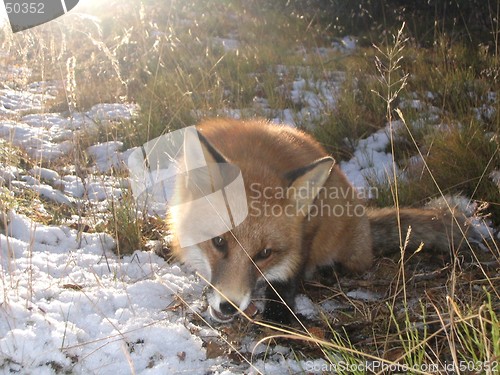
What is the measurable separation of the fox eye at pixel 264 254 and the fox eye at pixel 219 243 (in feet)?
0.67

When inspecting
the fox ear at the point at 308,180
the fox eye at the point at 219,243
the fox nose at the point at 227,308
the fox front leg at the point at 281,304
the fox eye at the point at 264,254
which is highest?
the fox ear at the point at 308,180

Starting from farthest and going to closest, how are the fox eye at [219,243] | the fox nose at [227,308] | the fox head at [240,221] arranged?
1. the fox eye at [219,243]
2. the fox head at [240,221]
3. the fox nose at [227,308]

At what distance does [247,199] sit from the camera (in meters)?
2.87

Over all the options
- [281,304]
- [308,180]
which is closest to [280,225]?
[308,180]

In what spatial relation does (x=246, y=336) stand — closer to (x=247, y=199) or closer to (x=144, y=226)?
(x=247, y=199)

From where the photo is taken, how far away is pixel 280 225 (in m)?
2.97

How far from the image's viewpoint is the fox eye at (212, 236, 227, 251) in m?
2.86

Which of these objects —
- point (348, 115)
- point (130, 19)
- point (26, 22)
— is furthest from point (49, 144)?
point (130, 19)

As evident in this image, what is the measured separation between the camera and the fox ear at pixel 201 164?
8.86ft

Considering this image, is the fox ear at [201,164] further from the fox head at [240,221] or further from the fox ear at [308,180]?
the fox ear at [308,180]

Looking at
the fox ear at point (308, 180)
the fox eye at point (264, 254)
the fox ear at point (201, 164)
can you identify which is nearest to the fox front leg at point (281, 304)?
the fox eye at point (264, 254)

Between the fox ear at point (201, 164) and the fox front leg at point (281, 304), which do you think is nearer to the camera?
the fox ear at point (201, 164)

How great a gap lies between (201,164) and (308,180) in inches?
25.0

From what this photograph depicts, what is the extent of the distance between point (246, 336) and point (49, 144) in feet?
13.6
